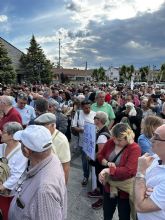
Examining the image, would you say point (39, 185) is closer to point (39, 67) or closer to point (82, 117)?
point (82, 117)

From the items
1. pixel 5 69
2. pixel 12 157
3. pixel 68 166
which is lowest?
pixel 68 166

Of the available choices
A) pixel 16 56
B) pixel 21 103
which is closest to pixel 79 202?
pixel 21 103

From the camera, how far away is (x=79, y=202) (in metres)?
5.71

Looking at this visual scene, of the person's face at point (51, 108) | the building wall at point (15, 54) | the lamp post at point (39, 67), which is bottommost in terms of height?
the person's face at point (51, 108)

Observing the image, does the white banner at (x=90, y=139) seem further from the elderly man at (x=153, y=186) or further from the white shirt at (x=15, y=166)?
the elderly man at (x=153, y=186)

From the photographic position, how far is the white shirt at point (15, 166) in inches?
138

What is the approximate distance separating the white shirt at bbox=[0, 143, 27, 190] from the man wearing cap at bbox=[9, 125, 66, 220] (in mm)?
873

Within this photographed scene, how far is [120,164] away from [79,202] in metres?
2.23

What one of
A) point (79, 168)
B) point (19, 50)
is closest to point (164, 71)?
point (19, 50)

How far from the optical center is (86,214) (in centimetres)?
525

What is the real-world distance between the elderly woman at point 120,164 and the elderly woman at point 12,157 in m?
0.99

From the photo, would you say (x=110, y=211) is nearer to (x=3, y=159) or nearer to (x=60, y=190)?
(x=3, y=159)

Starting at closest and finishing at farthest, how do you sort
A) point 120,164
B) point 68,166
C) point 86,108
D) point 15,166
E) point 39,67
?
point 15,166 → point 120,164 → point 68,166 → point 86,108 → point 39,67

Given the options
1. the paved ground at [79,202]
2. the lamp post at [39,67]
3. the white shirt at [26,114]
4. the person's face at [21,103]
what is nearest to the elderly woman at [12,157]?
the paved ground at [79,202]
